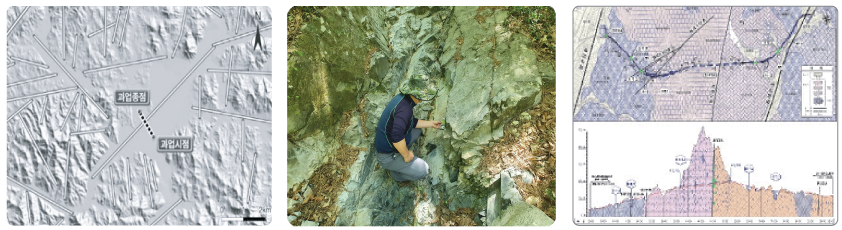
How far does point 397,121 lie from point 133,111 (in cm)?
228

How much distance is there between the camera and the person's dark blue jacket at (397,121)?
13.1ft

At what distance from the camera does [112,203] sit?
4.02 meters

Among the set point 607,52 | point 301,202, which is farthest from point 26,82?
point 607,52

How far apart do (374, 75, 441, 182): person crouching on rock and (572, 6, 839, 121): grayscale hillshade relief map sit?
134cm

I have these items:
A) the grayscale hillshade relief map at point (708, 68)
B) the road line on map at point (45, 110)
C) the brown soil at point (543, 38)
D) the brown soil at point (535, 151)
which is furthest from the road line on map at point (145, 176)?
the grayscale hillshade relief map at point (708, 68)

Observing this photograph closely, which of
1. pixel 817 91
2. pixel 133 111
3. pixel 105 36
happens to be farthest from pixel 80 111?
pixel 817 91

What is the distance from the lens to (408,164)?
4250 millimetres

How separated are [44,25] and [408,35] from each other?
319 centimetres

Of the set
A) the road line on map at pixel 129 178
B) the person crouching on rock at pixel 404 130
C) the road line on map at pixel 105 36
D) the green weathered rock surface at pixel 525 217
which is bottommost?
the green weathered rock surface at pixel 525 217

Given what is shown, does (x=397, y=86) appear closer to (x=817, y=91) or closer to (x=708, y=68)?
(x=708, y=68)

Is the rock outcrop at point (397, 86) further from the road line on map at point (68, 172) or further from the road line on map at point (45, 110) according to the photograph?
the road line on map at point (45, 110)

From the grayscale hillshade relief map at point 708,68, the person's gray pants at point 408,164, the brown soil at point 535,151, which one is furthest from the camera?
the person's gray pants at point 408,164

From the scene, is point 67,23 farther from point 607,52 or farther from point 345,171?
point 607,52

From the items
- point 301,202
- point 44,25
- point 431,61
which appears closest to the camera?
point 44,25
